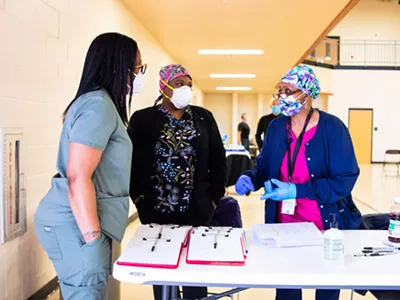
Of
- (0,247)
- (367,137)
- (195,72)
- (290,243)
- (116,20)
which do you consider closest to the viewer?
(290,243)

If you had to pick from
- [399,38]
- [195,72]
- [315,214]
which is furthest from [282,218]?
[399,38]

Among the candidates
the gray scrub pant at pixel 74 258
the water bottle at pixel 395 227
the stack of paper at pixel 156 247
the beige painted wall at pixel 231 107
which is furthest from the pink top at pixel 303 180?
the beige painted wall at pixel 231 107

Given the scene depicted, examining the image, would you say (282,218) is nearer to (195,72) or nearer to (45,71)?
(45,71)

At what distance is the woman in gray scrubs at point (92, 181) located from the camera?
4.42 ft

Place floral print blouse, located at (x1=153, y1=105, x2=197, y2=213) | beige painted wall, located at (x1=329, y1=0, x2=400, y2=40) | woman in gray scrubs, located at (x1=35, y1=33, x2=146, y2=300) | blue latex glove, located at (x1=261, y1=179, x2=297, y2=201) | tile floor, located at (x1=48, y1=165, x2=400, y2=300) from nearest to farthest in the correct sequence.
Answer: woman in gray scrubs, located at (x1=35, y1=33, x2=146, y2=300), blue latex glove, located at (x1=261, y1=179, x2=297, y2=201), floral print blouse, located at (x1=153, y1=105, x2=197, y2=213), tile floor, located at (x1=48, y1=165, x2=400, y2=300), beige painted wall, located at (x1=329, y1=0, x2=400, y2=40)

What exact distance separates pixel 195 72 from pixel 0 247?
A: 332 inches

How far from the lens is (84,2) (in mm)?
3277

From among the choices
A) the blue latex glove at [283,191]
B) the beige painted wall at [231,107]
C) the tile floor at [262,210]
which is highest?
the beige painted wall at [231,107]

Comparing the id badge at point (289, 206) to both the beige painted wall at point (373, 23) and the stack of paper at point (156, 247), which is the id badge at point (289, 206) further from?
the beige painted wall at point (373, 23)

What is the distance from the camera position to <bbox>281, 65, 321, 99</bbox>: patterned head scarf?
1.93 meters

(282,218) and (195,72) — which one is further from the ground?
(195,72)

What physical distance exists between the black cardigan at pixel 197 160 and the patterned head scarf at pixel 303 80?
1.73 ft

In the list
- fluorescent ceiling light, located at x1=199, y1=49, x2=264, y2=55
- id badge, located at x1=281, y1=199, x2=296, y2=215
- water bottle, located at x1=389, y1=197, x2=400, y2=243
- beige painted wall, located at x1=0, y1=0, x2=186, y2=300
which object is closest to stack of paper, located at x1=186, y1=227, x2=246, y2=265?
id badge, located at x1=281, y1=199, x2=296, y2=215

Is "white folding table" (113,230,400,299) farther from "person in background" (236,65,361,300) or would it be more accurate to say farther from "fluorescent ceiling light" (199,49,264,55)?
"fluorescent ceiling light" (199,49,264,55)
